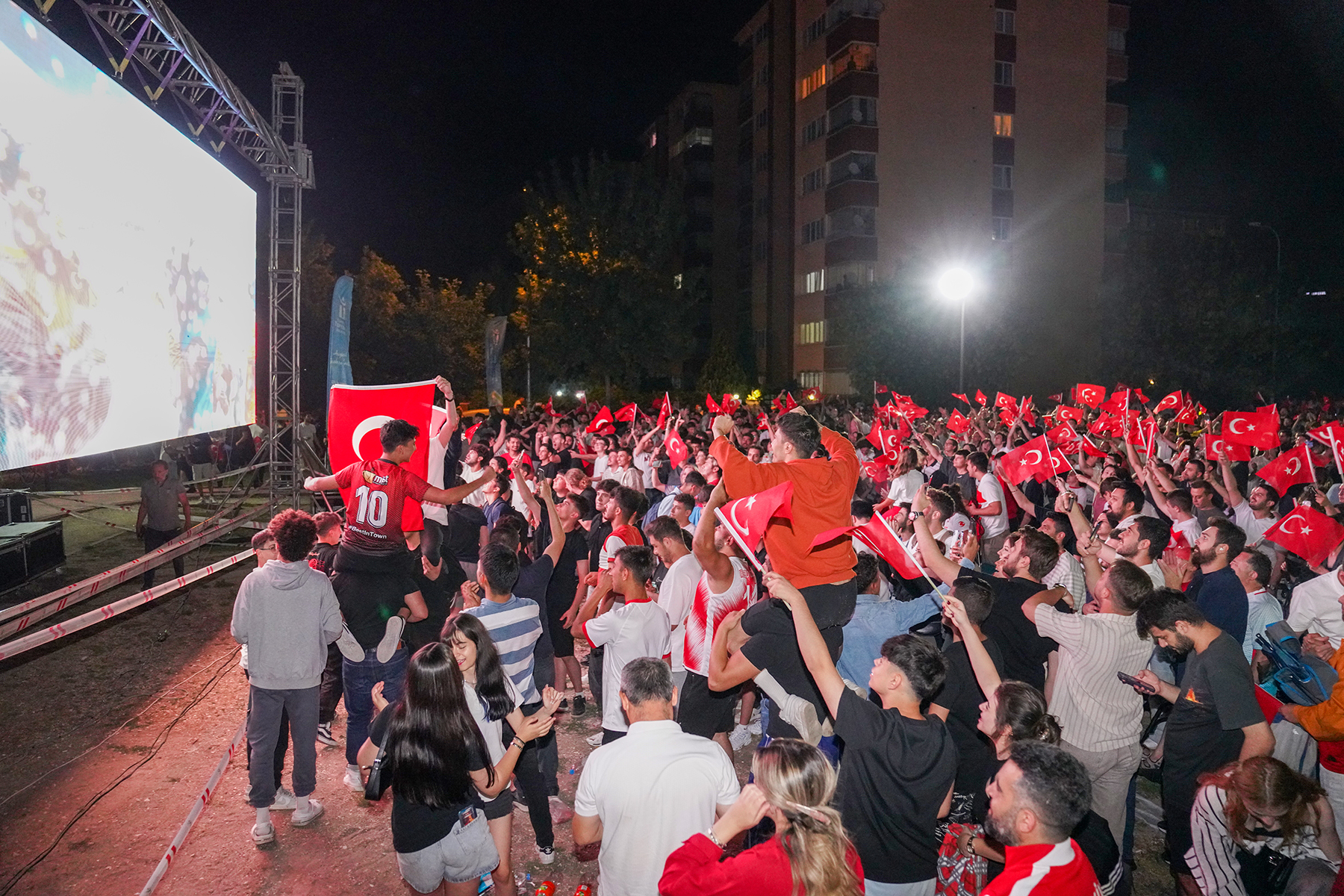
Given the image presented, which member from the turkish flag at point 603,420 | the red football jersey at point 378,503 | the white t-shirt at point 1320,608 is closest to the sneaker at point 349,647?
the red football jersey at point 378,503

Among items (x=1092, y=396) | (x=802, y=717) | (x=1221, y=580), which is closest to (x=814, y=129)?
(x=1092, y=396)

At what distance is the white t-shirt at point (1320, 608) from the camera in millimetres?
5625

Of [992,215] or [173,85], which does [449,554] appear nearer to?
[173,85]

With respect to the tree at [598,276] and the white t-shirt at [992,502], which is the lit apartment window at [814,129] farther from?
the white t-shirt at [992,502]

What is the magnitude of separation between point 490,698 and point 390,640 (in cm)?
206

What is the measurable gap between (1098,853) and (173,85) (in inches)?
496

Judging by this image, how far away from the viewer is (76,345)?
320 inches

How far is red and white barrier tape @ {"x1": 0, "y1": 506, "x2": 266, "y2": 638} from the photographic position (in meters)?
7.00

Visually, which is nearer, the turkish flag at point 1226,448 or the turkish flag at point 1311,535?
the turkish flag at point 1311,535

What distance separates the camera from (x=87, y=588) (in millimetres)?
8102

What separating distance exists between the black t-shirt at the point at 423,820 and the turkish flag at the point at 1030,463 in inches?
317

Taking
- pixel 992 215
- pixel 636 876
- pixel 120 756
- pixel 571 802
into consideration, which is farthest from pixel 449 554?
pixel 992 215

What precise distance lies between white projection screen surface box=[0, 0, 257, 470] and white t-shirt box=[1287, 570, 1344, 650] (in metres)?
9.37

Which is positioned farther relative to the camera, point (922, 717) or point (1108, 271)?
point (1108, 271)
